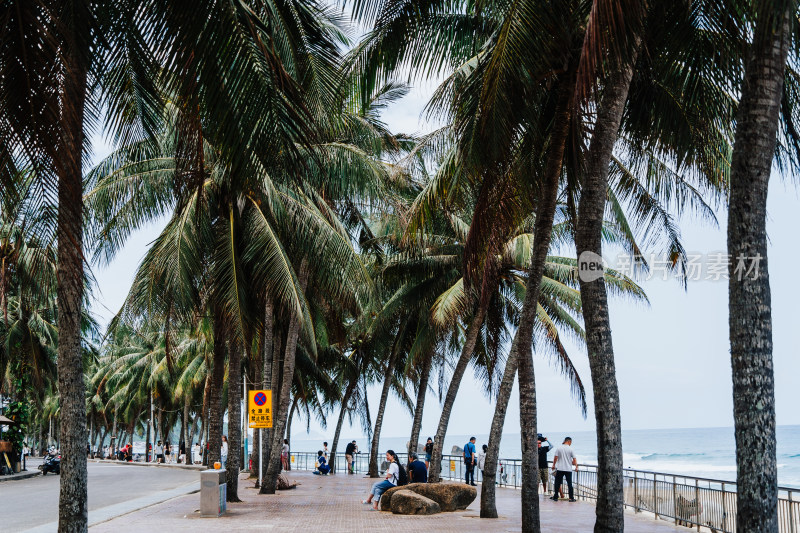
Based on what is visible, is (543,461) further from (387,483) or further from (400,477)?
(387,483)

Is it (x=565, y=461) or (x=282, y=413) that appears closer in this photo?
(x=565, y=461)

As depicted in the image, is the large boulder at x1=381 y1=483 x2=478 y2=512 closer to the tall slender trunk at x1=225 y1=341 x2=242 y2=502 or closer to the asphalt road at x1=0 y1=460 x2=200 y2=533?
the tall slender trunk at x1=225 y1=341 x2=242 y2=502

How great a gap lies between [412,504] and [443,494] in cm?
107

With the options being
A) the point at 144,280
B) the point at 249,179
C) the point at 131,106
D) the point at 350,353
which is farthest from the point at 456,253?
the point at 350,353

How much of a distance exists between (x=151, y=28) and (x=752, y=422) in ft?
21.1

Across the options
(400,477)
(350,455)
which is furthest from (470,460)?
(350,455)

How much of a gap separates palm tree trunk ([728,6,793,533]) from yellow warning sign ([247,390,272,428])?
15669 millimetres

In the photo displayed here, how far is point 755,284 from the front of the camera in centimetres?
666

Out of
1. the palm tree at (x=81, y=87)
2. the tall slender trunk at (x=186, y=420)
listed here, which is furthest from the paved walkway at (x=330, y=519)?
the tall slender trunk at (x=186, y=420)

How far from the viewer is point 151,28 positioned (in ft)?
24.4

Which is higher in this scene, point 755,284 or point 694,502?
point 755,284

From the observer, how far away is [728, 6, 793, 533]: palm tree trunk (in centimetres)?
641

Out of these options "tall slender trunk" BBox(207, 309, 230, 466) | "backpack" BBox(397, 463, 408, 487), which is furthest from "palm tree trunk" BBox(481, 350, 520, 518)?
"tall slender trunk" BBox(207, 309, 230, 466)

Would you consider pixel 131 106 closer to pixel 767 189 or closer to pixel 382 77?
pixel 382 77
